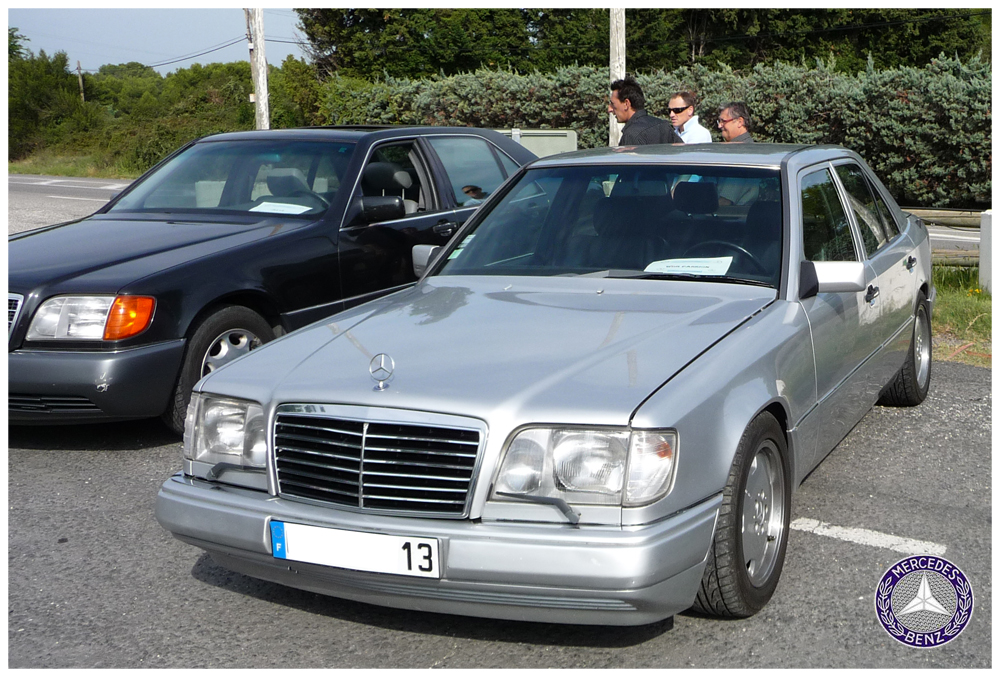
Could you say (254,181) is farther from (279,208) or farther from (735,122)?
(735,122)

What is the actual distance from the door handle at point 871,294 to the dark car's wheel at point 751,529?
1350mm

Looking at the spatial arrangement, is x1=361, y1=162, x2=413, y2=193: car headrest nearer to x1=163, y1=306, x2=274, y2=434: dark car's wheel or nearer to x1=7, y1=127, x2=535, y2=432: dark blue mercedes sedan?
x1=7, y1=127, x2=535, y2=432: dark blue mercedes sedan

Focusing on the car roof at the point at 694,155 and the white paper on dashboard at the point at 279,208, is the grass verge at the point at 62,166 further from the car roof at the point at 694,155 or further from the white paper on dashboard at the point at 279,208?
the car roof at the point at 694,155

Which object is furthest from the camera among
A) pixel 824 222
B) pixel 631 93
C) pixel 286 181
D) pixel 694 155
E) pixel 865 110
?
pixel 865 110

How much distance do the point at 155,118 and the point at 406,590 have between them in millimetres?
47488

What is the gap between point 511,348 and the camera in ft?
10.6

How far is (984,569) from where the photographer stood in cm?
358

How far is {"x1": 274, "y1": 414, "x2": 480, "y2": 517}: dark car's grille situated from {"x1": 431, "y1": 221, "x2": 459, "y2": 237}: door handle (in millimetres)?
3756

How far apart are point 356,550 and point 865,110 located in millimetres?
19718

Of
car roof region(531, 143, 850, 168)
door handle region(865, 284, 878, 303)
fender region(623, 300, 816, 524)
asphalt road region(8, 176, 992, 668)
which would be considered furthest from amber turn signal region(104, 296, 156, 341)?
door handle region(865, 284, 878, 303)

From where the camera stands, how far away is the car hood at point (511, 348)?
2.84 metres

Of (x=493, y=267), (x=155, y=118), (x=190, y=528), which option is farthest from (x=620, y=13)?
(x=155, y=118)

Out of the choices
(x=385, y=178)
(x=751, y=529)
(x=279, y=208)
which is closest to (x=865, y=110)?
(x=385, y=178)

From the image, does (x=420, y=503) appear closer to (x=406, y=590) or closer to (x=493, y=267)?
(x=406, y=590)
